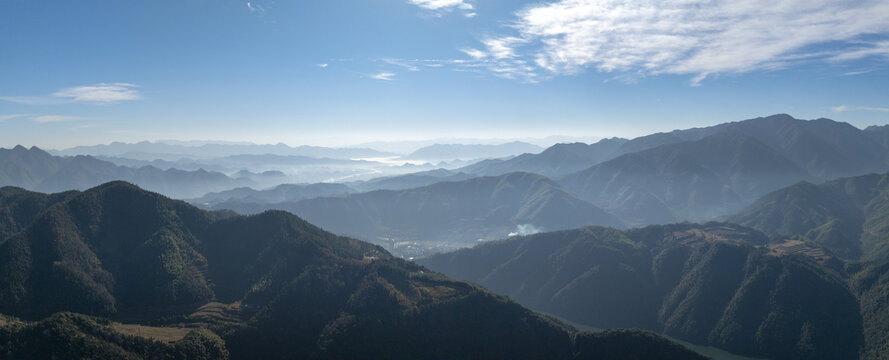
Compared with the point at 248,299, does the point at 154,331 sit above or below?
below

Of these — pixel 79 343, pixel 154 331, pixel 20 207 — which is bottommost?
pixel 154 331

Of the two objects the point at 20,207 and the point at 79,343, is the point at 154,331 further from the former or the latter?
the point at 20,207

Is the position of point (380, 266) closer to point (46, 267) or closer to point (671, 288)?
point (46, 267)

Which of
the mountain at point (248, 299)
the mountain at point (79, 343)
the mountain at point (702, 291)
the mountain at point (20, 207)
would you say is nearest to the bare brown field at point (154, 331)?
the mountain at point (248, 299)

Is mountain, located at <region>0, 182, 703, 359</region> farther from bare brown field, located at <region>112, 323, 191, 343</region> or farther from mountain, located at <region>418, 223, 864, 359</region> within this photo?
mountain, located at <region>418, 223, 864, 359</region>

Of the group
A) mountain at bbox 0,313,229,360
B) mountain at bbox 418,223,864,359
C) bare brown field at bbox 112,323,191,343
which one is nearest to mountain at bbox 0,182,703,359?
mountain at bbox 0,313,229,360

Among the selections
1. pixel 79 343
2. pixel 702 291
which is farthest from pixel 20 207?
pixel 702 291

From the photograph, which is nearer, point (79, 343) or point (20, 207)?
point (79, 343)
